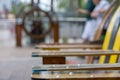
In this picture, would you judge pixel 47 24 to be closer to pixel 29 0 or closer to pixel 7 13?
pixel 29 0

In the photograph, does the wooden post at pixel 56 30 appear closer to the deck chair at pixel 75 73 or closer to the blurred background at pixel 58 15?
the blurred background at pixel 58 15

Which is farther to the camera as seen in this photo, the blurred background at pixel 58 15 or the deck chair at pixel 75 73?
the blurred background at pixel 58 15

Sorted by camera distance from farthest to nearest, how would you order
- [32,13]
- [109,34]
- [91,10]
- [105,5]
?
[32,13], [91,10], [105,5], [109,34]

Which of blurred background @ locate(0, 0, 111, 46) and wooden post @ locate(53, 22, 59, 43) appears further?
blurred background @ locate(0, 0, 111, 46)

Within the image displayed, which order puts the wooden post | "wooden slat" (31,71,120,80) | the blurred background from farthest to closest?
the blurred background
the wooden post
"wooden slat" (31,71,120,80)

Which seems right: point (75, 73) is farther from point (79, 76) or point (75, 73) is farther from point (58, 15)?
point (58, 15)

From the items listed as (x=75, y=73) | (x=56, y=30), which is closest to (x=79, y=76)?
(x=75, y=73)

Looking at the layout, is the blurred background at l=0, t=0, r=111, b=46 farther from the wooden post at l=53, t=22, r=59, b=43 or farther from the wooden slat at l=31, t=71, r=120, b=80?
the wooden slat at l=31, t=71, r=120, b=80

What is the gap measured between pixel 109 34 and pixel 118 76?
1337mm

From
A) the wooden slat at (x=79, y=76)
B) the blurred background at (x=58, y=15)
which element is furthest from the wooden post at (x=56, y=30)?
the wooden slat at (x=79, y=76)

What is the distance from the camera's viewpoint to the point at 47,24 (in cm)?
709

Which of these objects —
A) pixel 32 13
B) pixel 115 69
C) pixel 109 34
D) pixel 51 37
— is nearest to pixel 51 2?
pixel 32 13

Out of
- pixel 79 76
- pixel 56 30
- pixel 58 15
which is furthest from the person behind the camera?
pixel 58 15

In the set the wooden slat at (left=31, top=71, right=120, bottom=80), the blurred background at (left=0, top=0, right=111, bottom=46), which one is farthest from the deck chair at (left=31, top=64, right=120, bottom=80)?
the blurred background at (left=0, top=0, right=111, bottom=46)
